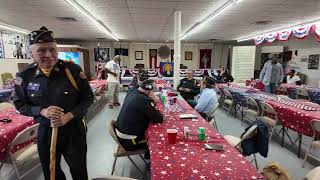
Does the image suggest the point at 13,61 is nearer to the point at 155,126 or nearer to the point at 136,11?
the point at 136,11

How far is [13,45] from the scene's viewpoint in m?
9.37

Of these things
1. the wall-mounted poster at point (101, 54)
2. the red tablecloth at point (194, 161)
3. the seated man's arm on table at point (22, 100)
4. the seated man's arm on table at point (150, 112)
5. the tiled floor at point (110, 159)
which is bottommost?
the tiled floor at point (110, 159)

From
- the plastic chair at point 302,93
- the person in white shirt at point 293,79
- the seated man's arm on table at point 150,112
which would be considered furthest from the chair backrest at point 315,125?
the person in white shirt at point 293,79

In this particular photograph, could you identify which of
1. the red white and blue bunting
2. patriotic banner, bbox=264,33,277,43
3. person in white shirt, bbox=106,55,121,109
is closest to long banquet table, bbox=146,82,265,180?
person in white shirt, bbox=106,55,121,109

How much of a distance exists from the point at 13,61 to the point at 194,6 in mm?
8069

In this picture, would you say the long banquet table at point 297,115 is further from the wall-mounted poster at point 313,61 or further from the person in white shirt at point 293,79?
the wall-mounted poster at point 313,61

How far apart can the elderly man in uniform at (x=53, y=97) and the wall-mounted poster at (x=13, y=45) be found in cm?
888

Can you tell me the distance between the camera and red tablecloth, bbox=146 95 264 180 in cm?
146

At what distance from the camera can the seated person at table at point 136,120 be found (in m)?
2.53

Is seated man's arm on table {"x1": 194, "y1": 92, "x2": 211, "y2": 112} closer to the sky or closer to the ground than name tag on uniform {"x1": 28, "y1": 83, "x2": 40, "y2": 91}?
closer to the ground

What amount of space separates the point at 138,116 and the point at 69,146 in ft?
3.04

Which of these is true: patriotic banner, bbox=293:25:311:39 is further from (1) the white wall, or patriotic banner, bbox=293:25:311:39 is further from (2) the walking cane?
(1) the white wall

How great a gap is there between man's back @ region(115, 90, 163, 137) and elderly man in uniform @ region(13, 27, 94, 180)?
2.53 ft

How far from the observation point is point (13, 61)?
29.7 ft
